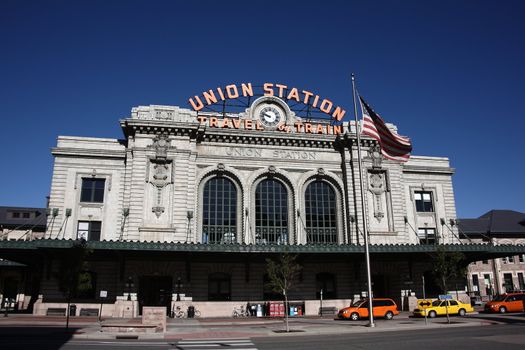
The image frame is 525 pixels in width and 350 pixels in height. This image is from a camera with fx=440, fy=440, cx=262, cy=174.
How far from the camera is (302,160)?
45375 mm

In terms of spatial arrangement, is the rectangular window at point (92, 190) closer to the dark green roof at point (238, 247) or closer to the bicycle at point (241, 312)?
the dark green roof at point (238, 247)

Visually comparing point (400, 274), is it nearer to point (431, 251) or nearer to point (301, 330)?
point (431, 251)

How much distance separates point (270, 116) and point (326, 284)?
18.3 metres

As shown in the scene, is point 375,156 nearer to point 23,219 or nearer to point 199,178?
point 199,178

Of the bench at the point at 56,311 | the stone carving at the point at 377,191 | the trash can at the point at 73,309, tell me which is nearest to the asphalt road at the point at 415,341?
the stone carving at the point at 377,191

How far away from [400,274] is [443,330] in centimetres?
1839

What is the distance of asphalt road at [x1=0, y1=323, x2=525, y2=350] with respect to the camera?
1850 centimetres

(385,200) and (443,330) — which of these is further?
(385,200)

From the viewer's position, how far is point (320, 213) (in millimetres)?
44938

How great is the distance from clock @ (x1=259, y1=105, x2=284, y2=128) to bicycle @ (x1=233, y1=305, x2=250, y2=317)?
18848 millimetres

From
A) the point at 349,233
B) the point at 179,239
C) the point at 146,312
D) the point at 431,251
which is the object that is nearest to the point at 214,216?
the point at 179,239

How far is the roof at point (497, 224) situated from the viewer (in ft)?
222

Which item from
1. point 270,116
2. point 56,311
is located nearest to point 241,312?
point 56,311

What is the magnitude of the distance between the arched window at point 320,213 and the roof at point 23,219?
117ft
